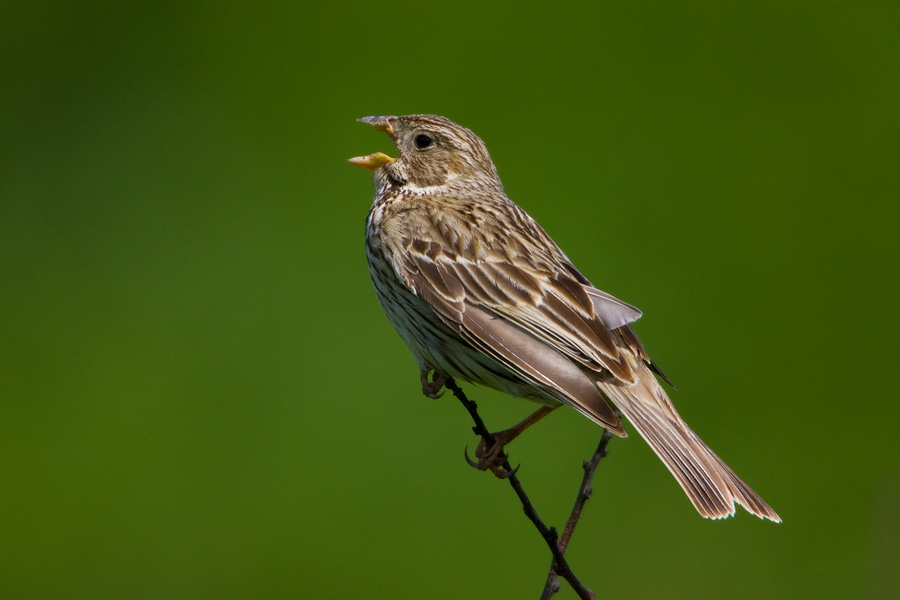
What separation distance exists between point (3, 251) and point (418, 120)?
5.22m

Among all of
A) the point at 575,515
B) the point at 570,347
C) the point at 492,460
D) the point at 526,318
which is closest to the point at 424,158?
the point at 526,318

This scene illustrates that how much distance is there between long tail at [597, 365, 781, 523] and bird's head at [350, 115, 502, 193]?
146 cm

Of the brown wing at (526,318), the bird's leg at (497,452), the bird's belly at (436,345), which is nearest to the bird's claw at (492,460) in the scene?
the bird's leg at (497,452)

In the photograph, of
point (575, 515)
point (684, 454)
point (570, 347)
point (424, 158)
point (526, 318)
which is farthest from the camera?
point (424, 158)

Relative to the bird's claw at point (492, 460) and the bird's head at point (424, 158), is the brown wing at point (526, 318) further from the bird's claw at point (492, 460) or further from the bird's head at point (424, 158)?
the bird's head at point (424, 158)

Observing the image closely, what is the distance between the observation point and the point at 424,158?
567 cm

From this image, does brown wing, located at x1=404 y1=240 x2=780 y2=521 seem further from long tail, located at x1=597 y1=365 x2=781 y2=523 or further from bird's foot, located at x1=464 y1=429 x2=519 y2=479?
bird's foot, located at x1=464 y1=429 x2=519 y2=479

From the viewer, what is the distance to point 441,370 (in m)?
4.89

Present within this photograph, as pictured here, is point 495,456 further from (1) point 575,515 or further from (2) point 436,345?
(1) point 575,515

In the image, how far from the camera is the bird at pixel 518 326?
Result: 4.39 meters

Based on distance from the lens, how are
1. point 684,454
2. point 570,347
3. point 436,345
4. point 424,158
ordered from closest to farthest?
1. point 684,454
2. point 570,347
3. point 436,345
4. point 424,158

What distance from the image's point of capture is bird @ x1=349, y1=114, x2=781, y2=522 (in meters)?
4.39


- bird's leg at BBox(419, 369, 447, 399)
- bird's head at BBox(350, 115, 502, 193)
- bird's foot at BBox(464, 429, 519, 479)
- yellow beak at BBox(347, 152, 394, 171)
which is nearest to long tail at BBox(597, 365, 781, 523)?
bird's foot at BBox(464, 429, 519, 479)

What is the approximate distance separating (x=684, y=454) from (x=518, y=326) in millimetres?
766
